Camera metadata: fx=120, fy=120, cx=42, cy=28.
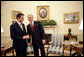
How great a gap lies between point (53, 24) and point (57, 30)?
0.36m

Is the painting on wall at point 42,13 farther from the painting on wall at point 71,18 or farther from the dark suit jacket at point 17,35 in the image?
the dark suit jacket at point 17,35

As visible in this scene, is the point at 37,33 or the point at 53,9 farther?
the point at 53,9

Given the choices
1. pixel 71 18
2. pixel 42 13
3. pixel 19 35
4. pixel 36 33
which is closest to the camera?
pixel 19 35

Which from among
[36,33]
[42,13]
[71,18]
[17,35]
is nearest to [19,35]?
[17,35]

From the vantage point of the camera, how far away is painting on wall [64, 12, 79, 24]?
5144 mm

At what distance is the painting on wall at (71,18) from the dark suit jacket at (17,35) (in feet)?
10.4

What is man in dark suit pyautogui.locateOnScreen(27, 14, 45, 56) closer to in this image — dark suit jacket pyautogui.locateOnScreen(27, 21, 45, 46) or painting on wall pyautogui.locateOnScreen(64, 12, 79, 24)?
dark suit jacket pyautogui.locateOnScreen(27, 21, 45, 46)

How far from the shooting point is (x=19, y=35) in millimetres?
2377

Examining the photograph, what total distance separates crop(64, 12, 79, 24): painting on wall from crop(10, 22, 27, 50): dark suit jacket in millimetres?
3184

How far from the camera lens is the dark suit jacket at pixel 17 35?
91.4 inches

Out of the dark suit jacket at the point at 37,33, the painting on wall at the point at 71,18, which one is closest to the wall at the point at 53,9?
the painting on wall at the point at 71,18

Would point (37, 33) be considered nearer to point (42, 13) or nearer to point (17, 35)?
point (17, 35)

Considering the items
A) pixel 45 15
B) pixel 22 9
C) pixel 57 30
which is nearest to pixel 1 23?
pixel 22 9

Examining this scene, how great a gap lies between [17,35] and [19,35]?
4 cm
